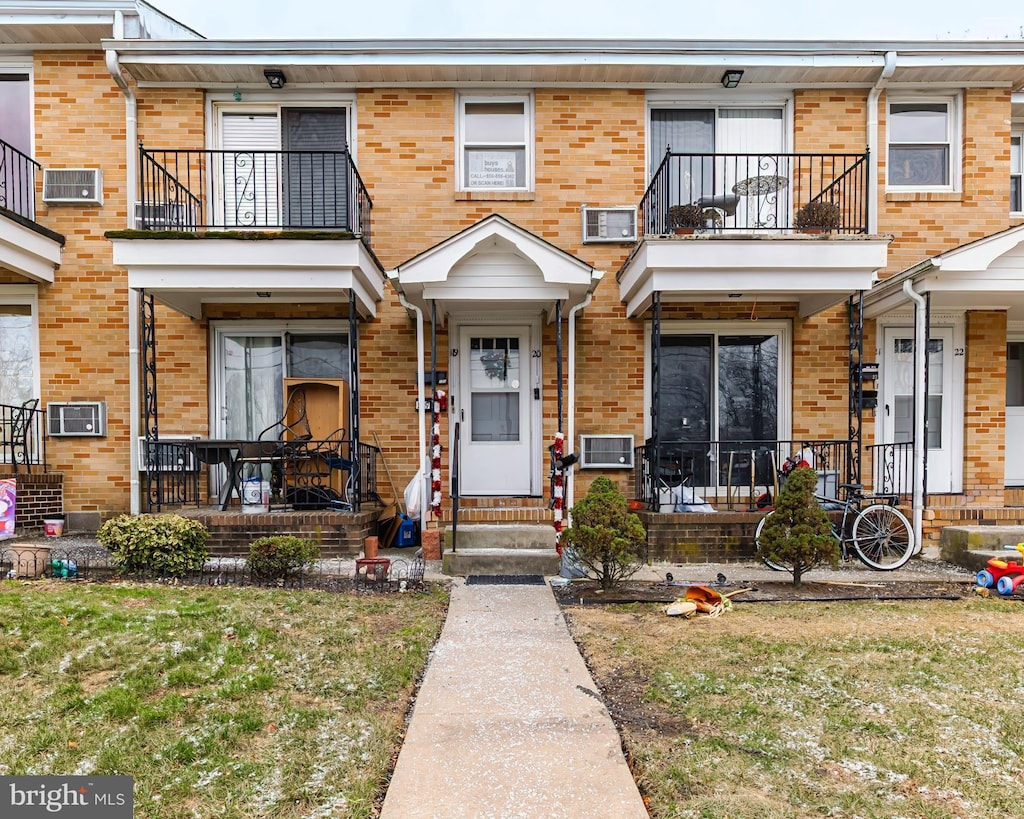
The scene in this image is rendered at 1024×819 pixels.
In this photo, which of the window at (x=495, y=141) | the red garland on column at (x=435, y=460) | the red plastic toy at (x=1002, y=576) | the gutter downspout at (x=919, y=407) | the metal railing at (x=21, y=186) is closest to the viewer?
the red plastic toy at (x=1002, y=576)

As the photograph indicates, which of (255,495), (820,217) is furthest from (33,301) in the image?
(820,217)

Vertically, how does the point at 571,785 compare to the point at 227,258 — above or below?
below

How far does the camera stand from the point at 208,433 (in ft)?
27.8

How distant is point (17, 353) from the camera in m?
8.48

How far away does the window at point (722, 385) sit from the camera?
864 centimetres

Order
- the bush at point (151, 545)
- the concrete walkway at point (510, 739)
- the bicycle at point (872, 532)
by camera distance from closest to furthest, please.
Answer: the concrete walkway at point (510, 739)
the bush at point (151, 545)
the bicycle at point (872, 532)

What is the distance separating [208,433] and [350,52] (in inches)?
205

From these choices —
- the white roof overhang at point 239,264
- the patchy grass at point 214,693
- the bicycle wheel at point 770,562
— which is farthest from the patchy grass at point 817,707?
the white roof overhang at point 239,264

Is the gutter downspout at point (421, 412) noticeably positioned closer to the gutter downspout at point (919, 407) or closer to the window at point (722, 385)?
the window at point (722, 385)

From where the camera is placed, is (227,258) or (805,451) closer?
(227,258)

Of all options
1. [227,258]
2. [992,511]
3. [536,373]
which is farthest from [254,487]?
[992,511]

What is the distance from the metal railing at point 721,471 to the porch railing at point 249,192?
4650mm

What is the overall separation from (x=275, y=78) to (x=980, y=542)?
9.90 metres

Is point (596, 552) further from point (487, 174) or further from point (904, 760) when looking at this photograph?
point (487, 174)
